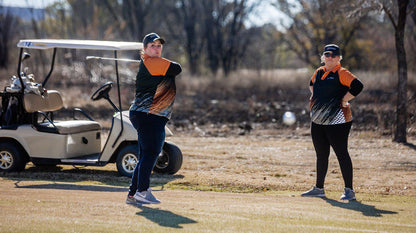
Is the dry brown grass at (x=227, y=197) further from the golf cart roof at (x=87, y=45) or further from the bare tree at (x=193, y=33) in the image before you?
the bare tree at (x=193, y=33)

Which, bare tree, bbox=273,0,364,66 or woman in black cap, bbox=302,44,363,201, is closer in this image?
woman in black cap, bbox=302,44,363,201

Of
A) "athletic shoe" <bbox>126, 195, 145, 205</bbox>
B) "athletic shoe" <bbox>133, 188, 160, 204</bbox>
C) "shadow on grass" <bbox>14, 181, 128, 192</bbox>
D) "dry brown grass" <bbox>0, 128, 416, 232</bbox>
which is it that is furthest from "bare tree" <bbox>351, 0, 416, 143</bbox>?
"athletic shoe" <bbox>126, 195, 145, 205</bbox>

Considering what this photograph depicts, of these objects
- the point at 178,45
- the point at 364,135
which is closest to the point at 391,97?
the point at 364,135

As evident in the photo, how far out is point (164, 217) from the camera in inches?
229

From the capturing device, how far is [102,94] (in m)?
9.24

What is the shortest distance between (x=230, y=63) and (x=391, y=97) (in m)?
12.2

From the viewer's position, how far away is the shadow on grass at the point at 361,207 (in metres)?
6.19

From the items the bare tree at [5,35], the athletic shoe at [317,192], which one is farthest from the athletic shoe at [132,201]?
the bare tree at [5,35]

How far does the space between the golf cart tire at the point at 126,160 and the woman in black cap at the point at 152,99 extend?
257cm

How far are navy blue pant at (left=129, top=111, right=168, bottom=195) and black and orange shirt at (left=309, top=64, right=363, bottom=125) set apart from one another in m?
1.89

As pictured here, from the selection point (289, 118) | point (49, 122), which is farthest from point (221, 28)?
point (49, 122)

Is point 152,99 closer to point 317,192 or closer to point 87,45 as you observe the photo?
point 317,192

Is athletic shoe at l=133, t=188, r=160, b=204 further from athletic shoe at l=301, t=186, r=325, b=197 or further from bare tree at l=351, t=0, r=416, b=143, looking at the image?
bare tree at l=351, t=0, r=416, b=143

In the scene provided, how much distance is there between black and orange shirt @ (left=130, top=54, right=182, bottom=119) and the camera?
20.7 ft
